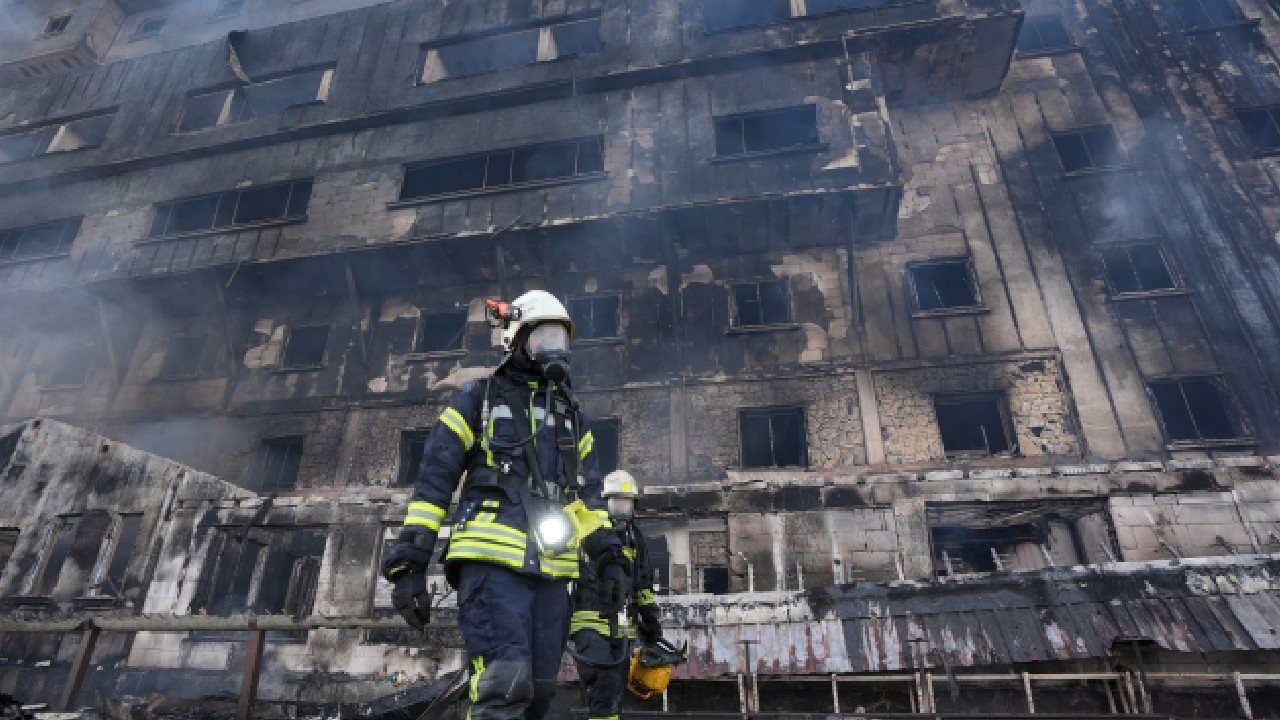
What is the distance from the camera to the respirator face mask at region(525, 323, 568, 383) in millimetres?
3357

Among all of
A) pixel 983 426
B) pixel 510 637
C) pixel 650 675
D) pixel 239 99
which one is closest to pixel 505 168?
pixel 239 99

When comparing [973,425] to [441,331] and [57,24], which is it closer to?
[441,331]

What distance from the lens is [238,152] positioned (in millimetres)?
15898

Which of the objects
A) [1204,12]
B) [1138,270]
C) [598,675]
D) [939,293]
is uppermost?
[1204,12]

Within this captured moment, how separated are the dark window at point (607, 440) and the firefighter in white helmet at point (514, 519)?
7.93m

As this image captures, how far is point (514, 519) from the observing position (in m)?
2.93

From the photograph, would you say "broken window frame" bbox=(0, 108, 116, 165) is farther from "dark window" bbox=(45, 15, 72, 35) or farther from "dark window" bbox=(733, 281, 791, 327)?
"dark window" bbox=(733, 281, 791, 327)

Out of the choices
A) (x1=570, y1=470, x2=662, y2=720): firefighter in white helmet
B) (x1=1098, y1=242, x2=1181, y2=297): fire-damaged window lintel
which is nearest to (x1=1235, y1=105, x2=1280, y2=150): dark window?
(x1=1098, y1=242, x2=1181, y2=297): fire-damaged window lintel

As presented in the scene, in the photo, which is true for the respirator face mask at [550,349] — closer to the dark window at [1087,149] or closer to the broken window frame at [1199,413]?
the broken window frame at [1199,413]

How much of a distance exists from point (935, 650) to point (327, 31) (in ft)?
64.7

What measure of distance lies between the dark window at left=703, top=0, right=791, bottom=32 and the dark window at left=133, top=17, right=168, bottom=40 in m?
22.2

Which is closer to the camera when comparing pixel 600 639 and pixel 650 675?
pixel 600 639

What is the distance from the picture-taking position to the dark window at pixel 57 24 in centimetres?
2270

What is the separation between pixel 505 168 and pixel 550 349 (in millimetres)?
11589
